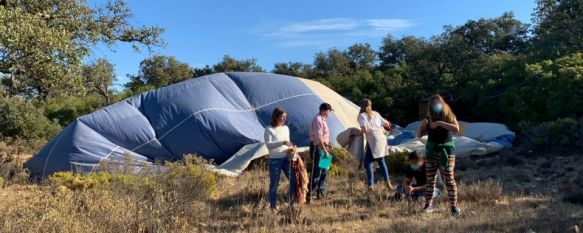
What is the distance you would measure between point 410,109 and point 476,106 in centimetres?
216

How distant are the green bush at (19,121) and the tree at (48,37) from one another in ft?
16.1

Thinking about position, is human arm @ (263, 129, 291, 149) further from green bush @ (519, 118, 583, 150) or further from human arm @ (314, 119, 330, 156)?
green bush @ (519, 118, 583, 150)

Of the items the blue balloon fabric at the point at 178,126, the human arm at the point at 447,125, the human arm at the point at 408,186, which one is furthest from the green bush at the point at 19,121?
the human arm at the point at 447,125

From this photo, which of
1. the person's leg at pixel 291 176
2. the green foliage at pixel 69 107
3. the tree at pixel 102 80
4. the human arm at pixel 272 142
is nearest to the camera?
the human arm at pixel 272 142

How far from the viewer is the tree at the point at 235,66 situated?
99.1 feet

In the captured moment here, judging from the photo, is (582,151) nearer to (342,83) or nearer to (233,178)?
(233,178)

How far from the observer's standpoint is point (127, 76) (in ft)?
106

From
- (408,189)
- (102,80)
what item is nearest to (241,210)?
(408,189)

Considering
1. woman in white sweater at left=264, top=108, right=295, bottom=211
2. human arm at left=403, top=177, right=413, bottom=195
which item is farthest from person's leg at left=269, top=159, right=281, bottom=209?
human arm at left=403, top=177, right=413, bottom=195

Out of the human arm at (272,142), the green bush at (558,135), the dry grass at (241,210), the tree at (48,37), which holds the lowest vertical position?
the dry grass at (241,210)

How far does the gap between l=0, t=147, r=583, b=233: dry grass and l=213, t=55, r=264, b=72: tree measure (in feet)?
74.3

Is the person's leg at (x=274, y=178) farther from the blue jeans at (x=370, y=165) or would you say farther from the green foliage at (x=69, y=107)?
the green foliage at (x=69, y=107)

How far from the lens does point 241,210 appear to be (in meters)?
6.40

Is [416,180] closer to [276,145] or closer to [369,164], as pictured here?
[369,164]
